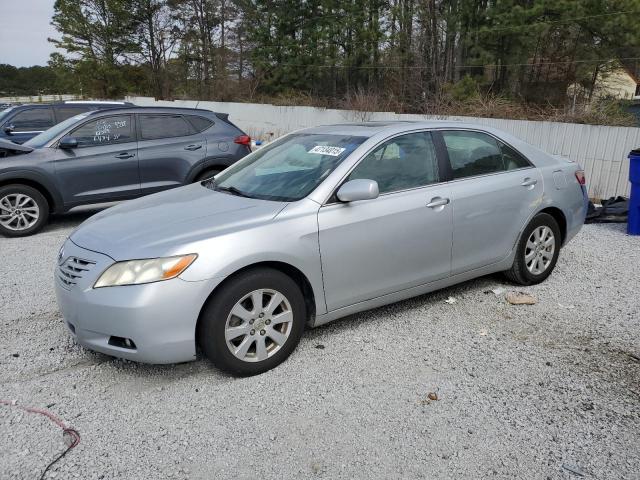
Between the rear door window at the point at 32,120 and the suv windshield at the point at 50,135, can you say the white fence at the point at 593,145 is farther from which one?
the rear door window at the point at 32,120

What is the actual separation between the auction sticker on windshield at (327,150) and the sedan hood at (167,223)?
0.66m

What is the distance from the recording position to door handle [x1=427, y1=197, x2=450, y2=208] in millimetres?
4098

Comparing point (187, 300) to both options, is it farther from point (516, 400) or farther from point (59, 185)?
point (59, 185)

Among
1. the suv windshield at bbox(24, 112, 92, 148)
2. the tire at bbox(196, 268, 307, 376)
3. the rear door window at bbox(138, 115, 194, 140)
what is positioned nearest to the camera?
the tire at bbox(196, 268, 307, 376)

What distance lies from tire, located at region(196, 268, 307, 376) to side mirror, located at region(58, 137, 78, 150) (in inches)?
200

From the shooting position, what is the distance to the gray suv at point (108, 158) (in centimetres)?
721

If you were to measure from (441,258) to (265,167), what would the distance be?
1.62m

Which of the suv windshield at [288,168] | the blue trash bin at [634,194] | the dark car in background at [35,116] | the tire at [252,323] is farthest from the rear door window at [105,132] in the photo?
the blue trash bin at [634,194]

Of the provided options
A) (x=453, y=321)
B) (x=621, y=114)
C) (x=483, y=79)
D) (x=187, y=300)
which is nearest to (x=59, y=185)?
(x=187, y=300)

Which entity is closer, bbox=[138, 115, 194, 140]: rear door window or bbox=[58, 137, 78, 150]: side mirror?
bbox=[58, 137, 78, 150]: side mirror

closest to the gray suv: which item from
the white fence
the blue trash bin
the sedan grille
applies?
the sedan grille

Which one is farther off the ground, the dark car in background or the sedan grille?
the dark car in background

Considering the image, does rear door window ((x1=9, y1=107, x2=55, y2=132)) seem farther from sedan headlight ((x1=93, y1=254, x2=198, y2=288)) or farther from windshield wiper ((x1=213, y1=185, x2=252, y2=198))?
sedan headlight ((x1=93, y1=254, x2=198, y2=288))

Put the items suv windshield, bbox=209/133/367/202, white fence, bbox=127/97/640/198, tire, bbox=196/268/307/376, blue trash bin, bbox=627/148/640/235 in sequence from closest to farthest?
1. tire, bbox=196/268/307/376
2. suv windshield, bbox=209/133/367/202
3. blue trash bin, bbox=627/148/640/235
4. white fence, bbox=127/97/640/198
